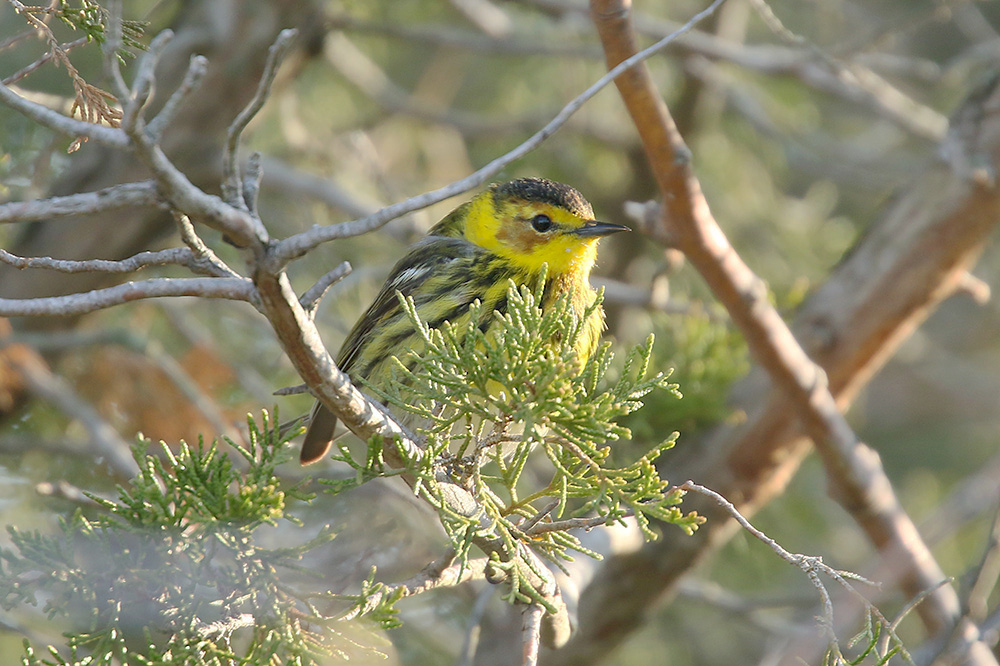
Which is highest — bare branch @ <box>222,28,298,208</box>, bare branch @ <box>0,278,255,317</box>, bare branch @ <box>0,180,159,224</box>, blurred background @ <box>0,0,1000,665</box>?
bare branch @ <box>222,28,298,208</box>

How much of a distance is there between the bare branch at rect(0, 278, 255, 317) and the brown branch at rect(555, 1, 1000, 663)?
1.55m

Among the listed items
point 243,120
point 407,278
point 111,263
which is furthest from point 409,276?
point 243,120

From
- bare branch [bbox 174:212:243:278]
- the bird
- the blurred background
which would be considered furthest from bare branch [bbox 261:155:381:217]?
bare branch [bbox 174:212:243:278]

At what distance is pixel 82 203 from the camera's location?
50.0 inches

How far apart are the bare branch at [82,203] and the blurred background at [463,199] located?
0.92 metres

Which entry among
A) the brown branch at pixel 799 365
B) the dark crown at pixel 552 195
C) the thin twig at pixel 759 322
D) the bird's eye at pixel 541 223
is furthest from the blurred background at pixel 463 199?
the bird's eye at pixel 541 223

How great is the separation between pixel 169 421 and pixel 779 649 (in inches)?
106

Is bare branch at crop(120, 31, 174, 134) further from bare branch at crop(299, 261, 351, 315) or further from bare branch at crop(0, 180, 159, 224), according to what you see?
bare branch at crop(299, 261, 351, 315)

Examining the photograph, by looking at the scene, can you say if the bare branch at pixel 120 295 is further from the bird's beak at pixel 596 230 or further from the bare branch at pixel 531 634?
the bird's beak at pixel 596 230

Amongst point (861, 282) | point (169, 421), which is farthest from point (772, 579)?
point (169, 421)

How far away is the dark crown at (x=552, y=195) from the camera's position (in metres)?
3.25

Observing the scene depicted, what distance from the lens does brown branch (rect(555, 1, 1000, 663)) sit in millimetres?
2932

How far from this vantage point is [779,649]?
3633 millimetres

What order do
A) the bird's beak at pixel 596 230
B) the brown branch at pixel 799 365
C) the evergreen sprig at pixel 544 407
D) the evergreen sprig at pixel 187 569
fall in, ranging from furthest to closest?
the bird's beak at pixel 596 230
the brown branch at pixel 799 365
the evergreen sprig at pixel 187 569
the evergreen sprig at pixel 544 407
